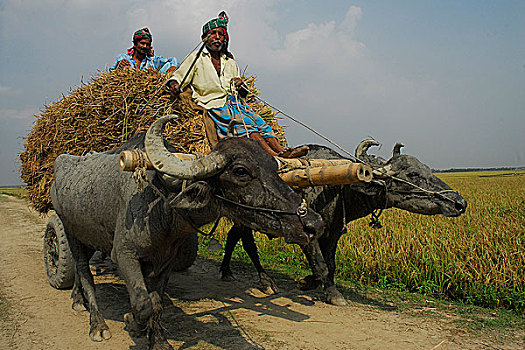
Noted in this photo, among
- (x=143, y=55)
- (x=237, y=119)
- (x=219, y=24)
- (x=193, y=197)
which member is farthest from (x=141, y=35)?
(x=193, y=197)

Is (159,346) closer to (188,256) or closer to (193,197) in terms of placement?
(193,197)

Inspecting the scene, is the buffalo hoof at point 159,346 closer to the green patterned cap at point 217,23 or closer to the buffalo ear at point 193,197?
the buffalo ear at point 193,197

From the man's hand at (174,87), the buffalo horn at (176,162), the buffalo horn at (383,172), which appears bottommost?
the buffalo horn at (176,162)

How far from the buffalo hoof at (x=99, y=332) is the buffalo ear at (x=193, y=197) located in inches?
70.6

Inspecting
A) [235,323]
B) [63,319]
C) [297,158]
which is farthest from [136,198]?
[63,319]

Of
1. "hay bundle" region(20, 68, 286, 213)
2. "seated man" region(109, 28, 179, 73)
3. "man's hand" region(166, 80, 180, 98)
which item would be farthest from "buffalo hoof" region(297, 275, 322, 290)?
"seated man" region(109, 28, 179, 73)

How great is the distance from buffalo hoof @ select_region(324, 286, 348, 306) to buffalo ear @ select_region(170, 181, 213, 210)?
2.52m

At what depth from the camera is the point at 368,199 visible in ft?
14.4

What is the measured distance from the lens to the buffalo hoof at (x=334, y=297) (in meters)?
4.42

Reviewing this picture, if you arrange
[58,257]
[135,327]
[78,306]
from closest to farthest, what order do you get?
1. [135,327]
2. [78,306]
3. [58,257]

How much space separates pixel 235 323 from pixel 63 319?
72.2 inches

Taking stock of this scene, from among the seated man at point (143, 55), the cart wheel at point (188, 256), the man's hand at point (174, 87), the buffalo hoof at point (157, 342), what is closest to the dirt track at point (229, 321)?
the cart wheel at point (188, 256)

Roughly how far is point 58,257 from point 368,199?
395cm

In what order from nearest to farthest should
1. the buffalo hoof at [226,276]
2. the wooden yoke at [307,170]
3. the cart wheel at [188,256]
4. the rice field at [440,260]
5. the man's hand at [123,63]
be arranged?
the wooden yoke at [307,170]
the rice field at [440,260]
the cart wheel at [188,256]
the buffalo hoof at [226,276]
the man's hand at [123,63]
